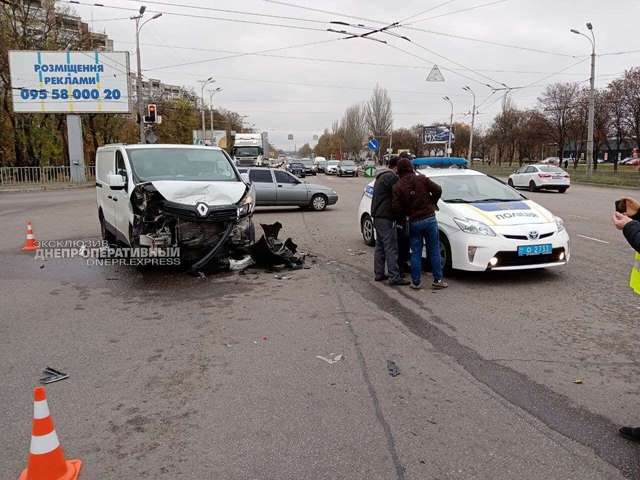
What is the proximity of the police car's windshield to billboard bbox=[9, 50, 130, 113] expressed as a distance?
31.3 meters

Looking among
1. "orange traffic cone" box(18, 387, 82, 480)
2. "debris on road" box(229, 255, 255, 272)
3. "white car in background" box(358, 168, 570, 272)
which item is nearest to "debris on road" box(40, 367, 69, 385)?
"orange traffic cone" box(18, 387, 82, 480)

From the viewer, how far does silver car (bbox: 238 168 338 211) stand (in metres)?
18.3

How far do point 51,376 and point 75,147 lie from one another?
3504 cm

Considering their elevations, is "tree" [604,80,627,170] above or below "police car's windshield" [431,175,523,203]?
above

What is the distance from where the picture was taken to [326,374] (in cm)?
443

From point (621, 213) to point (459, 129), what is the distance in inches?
3752

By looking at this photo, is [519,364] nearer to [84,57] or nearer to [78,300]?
[78,300]

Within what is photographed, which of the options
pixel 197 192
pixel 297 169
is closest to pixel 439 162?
pixel 197 192

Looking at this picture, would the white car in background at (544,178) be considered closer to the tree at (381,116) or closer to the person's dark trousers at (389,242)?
the person's dark trousers at (389,242)

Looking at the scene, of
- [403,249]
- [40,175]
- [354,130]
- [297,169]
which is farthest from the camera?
[354,130]

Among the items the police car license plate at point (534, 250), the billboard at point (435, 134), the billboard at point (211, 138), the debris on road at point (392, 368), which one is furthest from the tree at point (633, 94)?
the debris on road at point (392, 368)

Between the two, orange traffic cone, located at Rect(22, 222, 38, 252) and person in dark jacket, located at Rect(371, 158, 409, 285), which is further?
orange traffic cone, located at Rect(22, 222, 38, 252)

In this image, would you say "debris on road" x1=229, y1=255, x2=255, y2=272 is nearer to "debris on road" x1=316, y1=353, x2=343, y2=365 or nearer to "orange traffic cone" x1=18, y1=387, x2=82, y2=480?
"debris on road" x1=316, y1=353, x2=343, y2=365

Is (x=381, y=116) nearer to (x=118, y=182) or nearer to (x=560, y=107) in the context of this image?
(x=560, y=107)
